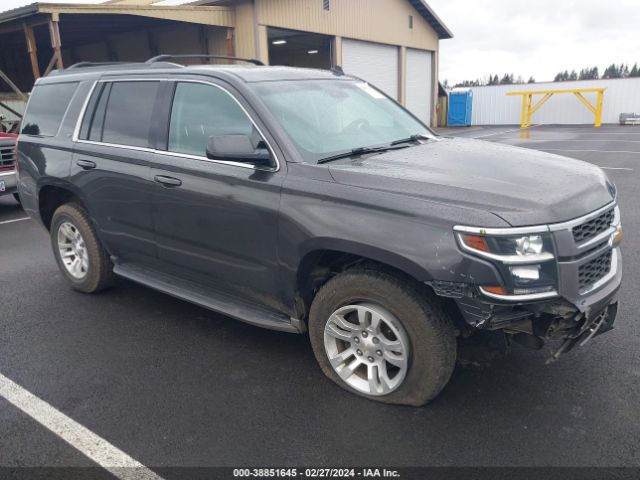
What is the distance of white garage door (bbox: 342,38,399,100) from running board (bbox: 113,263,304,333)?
58.6 feet

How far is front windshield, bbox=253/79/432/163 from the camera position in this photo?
346 centimetres

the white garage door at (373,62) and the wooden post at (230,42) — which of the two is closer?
the wooden post at (230,42)

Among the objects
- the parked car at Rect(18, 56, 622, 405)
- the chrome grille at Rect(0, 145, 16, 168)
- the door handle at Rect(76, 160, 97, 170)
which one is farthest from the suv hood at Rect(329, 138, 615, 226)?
the chrome grille at Rect(0, 145, 16, 168)

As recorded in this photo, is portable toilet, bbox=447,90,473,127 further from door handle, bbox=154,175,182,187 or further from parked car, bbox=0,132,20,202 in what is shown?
door handle, bbox=154,175,182,187

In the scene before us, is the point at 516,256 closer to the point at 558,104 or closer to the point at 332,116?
the point at 332,116

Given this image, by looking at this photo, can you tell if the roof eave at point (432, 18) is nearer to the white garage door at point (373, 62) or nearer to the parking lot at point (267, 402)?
the white garage door at point (373, 62)

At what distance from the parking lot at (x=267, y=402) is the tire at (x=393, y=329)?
136 mm

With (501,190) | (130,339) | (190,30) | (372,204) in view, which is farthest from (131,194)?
(190,30)

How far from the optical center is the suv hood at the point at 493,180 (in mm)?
2695

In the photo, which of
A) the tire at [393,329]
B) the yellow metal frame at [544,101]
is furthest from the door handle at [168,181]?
the yellow metal frame at [544,101]

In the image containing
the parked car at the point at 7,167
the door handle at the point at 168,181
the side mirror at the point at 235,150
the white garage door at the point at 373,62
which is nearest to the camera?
the side mirror at the point at 235,150

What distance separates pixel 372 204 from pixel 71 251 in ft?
11.1

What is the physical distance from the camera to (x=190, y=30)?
19.1 metres

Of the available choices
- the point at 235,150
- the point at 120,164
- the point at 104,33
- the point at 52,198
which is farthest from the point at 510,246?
the point at 104,33
